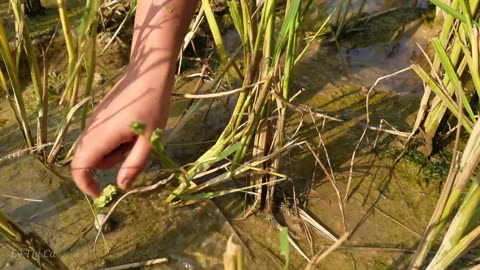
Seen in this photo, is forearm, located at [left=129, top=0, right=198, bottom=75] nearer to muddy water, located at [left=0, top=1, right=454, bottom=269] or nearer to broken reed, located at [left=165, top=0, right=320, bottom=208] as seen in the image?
broken reed, located at [left=165, top=0, right=320, bottom=208]

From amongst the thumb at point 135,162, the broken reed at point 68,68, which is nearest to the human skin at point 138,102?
the thumb at point 135,162

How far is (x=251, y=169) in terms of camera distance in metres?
1.17

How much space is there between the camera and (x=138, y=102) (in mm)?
705

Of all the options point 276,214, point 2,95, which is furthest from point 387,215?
point 2,95

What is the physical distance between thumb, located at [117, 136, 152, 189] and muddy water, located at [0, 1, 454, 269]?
510 mm

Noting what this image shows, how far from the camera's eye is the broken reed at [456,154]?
75 cm

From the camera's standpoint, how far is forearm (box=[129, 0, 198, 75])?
0.74 meters

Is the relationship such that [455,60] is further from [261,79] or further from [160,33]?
[160,33]

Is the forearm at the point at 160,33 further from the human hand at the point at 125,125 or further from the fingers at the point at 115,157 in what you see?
the fingers at the point at 115,157

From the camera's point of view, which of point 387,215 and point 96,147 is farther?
point 387,215

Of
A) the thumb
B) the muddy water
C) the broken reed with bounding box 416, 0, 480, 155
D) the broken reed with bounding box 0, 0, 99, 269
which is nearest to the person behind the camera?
the thumb

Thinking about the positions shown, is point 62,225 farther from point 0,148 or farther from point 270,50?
point 270,50

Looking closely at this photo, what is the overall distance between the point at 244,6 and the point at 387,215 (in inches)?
27.5

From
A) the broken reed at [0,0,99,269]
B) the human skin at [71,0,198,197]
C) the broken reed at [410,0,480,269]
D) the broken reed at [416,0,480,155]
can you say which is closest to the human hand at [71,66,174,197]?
the human skin at [71,0,198,197]
